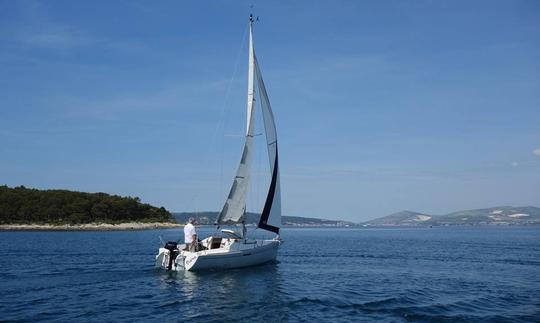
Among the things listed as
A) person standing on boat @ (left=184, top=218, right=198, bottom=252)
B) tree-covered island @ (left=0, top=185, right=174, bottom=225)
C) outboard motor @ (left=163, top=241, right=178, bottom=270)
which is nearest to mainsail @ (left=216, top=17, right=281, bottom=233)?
person standing on boat @ (left=184, top=218, right=198, bottom=252)

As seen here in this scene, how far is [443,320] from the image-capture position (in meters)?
19.1

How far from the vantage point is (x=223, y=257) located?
31.2 meters

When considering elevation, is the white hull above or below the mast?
below

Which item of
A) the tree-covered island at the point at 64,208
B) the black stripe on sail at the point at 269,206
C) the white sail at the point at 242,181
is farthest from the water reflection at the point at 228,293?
the tree-covered island at the point at 64,208

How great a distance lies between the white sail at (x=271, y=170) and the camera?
34.5 meters

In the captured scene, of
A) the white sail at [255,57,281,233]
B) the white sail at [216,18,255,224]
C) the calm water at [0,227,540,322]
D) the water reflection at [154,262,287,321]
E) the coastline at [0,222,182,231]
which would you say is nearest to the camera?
the calm water at [0,227,540,322]

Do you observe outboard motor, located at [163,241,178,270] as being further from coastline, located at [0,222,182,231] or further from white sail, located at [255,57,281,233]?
coastline, located at [0,222,182,231]

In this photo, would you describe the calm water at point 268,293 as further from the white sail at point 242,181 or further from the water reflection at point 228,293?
the white sail at point 242,181

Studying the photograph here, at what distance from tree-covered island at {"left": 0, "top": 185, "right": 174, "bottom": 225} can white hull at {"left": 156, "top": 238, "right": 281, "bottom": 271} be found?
108609 millimetres

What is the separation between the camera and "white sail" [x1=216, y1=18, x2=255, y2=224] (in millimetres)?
33406

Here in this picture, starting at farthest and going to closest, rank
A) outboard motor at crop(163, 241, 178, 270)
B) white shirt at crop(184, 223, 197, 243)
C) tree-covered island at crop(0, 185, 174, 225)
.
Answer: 1. tree-covered island at crop(0, 185, 174, 225)
2. white shirt at crop(184, 223, 197, 243)
3. outboard motor at crop(163, 241, 178, 270)

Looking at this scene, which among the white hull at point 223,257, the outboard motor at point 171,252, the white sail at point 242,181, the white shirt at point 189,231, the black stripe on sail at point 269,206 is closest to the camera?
the white hull at point 223,257

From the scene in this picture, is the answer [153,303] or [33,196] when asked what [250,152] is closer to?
[153,303]

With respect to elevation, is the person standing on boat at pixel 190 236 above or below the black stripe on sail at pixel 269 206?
below
